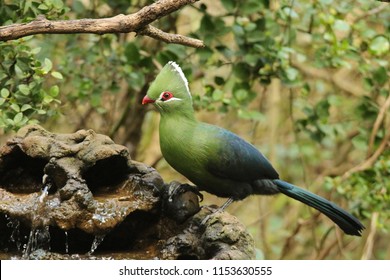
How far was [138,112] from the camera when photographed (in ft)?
17.7

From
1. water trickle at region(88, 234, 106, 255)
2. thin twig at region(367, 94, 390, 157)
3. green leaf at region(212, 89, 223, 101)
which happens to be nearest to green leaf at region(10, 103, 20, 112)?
water trickle at region(88, 234, 106, 255)

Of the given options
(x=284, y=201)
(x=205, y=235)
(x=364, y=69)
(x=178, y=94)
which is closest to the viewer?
(x=205, y=235)

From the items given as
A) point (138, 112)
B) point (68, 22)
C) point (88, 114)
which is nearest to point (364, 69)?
point (138, 112)

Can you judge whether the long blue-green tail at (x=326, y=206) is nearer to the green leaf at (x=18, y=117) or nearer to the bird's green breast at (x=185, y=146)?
the bird's green breast at (x=185, y=146)

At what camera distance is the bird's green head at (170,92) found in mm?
3250

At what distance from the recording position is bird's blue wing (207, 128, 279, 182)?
3326mm

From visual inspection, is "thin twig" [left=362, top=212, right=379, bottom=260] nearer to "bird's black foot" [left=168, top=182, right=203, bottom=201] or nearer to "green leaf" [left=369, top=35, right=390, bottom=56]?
"green leaf" [left=369, top=35, right=390, bottom=56]

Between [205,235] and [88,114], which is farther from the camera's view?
[88,114]

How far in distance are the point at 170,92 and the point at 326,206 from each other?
923mm

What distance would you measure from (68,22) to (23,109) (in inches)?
23.7

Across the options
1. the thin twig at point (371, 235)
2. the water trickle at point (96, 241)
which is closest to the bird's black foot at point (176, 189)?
the water trickle at point (96, 241)

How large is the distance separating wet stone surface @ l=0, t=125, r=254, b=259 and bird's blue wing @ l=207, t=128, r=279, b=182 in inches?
8.7
